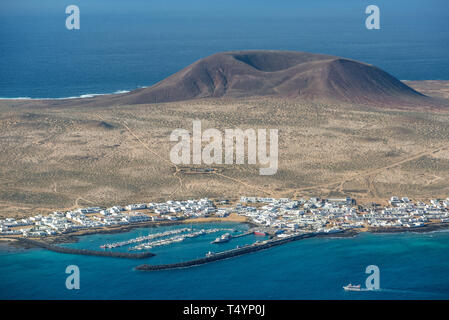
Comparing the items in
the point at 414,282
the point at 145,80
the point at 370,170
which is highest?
the point at 145,80

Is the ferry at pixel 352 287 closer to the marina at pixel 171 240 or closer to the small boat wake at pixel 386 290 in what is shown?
the small boat wake at pixel 386 290

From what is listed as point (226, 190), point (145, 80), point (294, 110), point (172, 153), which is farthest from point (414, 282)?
point (145, 80)

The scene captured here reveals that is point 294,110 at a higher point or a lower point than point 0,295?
higher

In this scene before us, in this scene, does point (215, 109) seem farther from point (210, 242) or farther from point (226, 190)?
point (210, 242)

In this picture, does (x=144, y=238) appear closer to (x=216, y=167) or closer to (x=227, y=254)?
→ (x=227, y=254)

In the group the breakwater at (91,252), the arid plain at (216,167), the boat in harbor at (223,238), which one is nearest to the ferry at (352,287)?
the boat in harbor at (223,238)

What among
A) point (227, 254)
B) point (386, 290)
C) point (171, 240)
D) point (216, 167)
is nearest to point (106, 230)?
point (171, 240)
